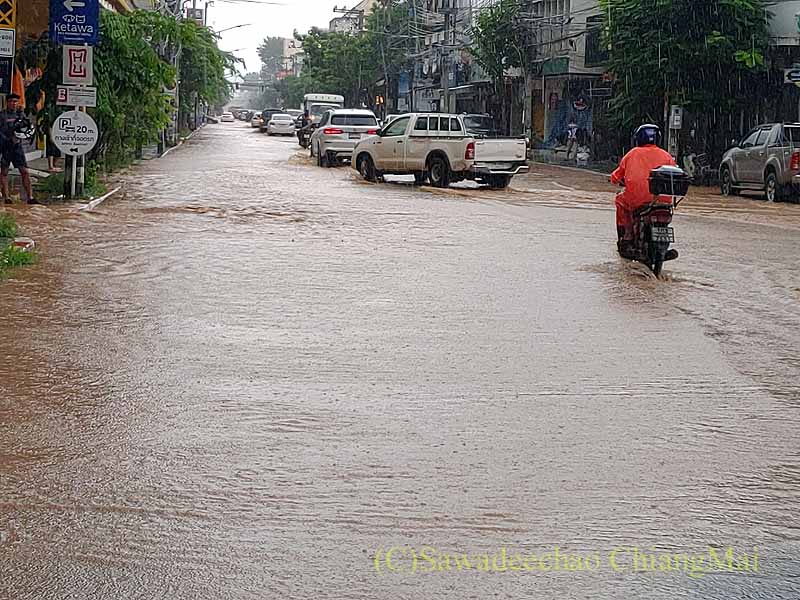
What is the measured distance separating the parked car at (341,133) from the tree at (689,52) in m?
7.29

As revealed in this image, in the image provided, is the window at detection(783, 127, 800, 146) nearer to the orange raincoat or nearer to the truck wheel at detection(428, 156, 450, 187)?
the truck wheel at detection(428, 156, 450, 187)

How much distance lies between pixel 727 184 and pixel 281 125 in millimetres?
47583

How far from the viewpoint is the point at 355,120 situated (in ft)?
120

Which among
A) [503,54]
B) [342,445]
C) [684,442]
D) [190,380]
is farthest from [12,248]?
[503,54]

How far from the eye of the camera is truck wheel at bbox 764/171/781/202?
26250mm

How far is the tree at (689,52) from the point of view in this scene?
32.4 metres

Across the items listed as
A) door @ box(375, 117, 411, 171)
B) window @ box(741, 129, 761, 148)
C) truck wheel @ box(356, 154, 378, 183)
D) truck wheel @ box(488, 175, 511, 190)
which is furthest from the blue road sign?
window @ box(741, 129, 761, 148)

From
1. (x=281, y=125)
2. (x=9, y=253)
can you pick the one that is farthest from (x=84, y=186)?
(x=281, y=125)

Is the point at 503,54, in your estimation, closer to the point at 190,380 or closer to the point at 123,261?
the point at 123,261

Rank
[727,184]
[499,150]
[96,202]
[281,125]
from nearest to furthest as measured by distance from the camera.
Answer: [96,202]
[499,150]
[727,184]
[281,125]

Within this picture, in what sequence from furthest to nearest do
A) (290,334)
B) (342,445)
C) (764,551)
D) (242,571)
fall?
1. (290,334)
2. (342,445)
3. (764,551)
4. (242,571)

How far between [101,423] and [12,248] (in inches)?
285

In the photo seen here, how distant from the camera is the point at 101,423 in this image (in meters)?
7.31

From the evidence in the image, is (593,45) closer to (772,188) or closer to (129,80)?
(772,188)
